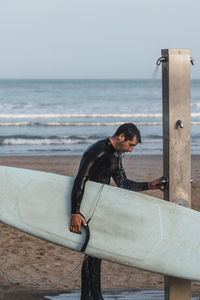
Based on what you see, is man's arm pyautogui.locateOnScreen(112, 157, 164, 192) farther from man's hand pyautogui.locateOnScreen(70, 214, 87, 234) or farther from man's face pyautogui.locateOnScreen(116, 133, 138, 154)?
man's hand pyautogui.locateOnScreen(70, 214, 87, 234)

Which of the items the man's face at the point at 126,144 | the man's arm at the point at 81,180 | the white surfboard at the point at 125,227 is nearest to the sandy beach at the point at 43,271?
the white surfboard at the point at 125,227

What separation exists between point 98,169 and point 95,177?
79 millimetres

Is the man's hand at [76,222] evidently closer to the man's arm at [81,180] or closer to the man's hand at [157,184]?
the man's arm at [81,180]

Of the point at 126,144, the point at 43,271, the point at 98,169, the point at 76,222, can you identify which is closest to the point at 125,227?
the point at 76,222

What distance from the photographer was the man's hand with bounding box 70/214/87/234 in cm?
328

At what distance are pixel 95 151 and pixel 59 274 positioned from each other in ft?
5.92

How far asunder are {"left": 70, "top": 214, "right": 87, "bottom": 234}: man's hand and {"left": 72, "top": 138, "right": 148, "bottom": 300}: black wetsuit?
0.04 meters

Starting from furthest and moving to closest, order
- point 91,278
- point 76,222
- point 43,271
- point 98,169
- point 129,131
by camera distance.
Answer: point 43,271 → point 91,278 → point 98,169 → point 76,222 → point 129,131

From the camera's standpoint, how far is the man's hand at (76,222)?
10.8 feet

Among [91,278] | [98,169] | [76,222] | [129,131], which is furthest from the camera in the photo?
[91,278]

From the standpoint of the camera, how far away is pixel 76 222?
3.29 m

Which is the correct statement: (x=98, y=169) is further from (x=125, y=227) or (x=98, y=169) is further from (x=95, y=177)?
(x=125, y=227)

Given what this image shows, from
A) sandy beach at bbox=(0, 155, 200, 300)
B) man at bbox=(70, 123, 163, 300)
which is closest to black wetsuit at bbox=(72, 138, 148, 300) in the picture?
man at bbox=(70, 123, 163, 300)

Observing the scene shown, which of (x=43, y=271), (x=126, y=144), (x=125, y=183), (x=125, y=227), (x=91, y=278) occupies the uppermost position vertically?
(x=126, y=144)
